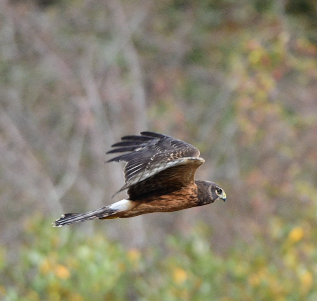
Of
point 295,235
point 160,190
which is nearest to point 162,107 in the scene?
point 295,235

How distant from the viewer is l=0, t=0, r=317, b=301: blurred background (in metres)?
12.6

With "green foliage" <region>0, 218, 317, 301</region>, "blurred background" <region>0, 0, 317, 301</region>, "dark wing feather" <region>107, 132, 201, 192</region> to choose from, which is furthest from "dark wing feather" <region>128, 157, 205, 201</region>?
"blurred background" <region>0, 0, 317, 301</region>

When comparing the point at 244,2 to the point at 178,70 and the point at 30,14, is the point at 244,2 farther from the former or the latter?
the point at 30,14

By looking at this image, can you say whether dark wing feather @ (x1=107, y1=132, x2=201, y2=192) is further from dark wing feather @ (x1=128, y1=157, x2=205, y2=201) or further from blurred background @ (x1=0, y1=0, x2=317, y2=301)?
blurred background @ (x1=0, y1=0, x2=317, y2=301)

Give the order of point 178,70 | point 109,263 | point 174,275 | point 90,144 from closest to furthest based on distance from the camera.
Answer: point 109,263 → point 174,275 → point 90,144 → point 178,70

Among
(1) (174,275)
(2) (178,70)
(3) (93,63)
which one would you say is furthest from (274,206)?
(1) (174,275)

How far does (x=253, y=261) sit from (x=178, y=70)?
270 inches

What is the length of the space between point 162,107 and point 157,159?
9380mm

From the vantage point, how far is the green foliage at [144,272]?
7.79 m

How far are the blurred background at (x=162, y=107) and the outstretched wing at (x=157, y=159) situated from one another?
5553 mm

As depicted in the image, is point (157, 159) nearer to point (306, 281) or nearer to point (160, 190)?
point (160, 190)

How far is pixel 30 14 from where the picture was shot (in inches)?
527

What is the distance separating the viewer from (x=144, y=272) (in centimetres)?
884

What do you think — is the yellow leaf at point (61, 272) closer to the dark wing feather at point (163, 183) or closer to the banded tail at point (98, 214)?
the banded tail at point (98, 214)
